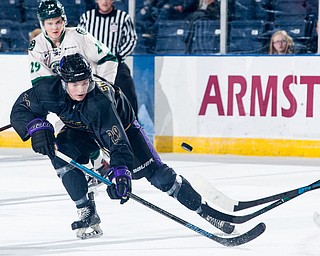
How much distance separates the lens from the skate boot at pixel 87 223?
162 inches

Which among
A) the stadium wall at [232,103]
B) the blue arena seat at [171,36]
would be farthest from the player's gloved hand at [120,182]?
the blue arena seat at [171,36]

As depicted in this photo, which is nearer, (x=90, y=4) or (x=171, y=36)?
(x=171, y=36)

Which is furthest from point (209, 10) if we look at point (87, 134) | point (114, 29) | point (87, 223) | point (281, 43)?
point (87, 223)

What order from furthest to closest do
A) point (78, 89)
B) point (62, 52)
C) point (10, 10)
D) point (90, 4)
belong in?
point (10, 10) → point (90, 4) → point (62, 52) → point (78, 89)

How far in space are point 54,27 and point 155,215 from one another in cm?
99

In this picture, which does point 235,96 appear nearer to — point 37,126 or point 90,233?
point 90,233

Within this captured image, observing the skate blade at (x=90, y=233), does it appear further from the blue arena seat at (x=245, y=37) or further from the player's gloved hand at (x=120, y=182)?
the blue arena seat at (x=245, y=37)

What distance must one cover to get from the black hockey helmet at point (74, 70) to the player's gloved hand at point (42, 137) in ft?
0.71

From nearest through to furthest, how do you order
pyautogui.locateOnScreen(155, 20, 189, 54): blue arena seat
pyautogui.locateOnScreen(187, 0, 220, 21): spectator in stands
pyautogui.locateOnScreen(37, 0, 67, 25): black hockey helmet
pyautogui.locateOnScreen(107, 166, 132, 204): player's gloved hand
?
pyautogui.locateOnScreen(107, 166, 132, 204): player's gloved hand, pyautogui.locateOnScreen(37, 0, 67, 25): black hockey helmet, pyautogui.locateOnScreen(187, 0, 220, 21): spectator in stands, pyautogui.locateOnScreen(155, 20, 189, 54): blue arena seat

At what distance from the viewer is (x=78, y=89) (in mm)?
3885

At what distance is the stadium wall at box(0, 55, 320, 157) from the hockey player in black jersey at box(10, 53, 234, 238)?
3.02m

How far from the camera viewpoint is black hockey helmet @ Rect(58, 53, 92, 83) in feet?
12.7

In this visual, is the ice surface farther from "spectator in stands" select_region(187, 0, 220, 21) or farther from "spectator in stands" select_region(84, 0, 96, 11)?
"spectator in stands" select_region(84, 0, 96, 11)

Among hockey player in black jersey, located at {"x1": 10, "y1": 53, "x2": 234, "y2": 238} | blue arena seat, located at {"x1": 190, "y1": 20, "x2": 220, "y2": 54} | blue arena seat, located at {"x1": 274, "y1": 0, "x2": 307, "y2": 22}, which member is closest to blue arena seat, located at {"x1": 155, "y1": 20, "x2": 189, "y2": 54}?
blue arena seat, located at {"x1": 190, "y1": 20, "x2": 220, "y2": 54}
